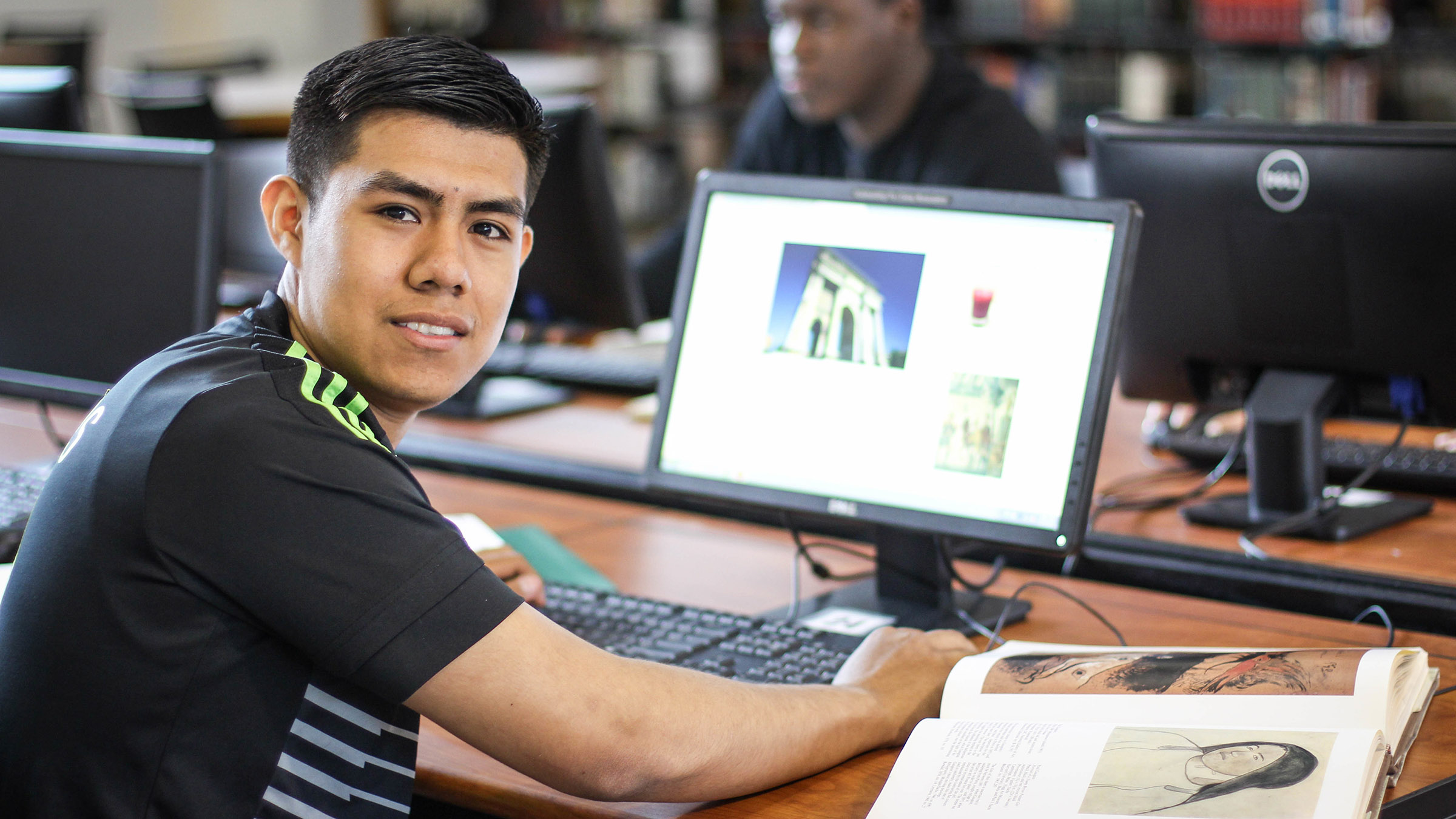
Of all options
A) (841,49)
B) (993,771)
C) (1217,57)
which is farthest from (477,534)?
(1217,57)

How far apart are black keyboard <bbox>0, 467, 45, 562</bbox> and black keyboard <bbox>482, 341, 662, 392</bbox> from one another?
0.77 m

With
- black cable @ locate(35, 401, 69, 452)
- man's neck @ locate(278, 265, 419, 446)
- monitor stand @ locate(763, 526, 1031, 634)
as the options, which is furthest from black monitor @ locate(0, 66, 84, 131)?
monitor stand @ locate(763, 526, 1031, 634)

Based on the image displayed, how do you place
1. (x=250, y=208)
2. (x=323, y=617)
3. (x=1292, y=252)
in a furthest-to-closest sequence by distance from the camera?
(x=250, y=208), (x=1292, y=252), (x=323, y=617)

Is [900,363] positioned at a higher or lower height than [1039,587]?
higher

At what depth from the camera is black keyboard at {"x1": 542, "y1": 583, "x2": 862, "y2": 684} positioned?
1.23 meters

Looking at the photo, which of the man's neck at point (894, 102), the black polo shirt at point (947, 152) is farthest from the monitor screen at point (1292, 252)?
the man's neck at point (894, 102)

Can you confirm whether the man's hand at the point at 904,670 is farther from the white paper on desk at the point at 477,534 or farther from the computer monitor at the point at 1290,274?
the computer monitor at the point at 1290,274

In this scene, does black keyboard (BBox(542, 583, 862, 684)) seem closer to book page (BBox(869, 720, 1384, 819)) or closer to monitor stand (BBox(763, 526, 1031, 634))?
monitor stand (BBox(763, 526, 1031, 634))

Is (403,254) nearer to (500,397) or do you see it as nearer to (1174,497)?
(1174,497)

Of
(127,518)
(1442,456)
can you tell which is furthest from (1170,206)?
(127,518)

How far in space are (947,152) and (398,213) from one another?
184 centimetres

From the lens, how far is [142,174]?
68.0 inches

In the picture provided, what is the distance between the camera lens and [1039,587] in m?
1.50

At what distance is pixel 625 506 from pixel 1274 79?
11.0 ft
